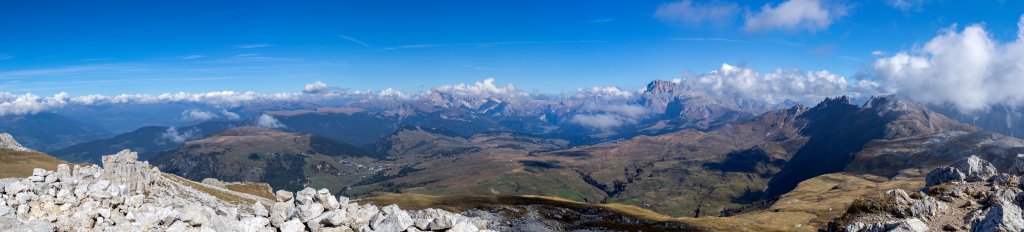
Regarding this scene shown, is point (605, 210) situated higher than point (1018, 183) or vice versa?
point (1018, 183)

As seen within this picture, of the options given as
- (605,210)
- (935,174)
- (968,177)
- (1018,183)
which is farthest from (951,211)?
(605,210)

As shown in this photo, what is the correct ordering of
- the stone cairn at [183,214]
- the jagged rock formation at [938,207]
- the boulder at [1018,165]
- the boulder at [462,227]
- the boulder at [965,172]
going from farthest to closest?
the boulder at [1018,165] → the boulder at [965,172] → the jagged rock formation at [938,207] → the boulder at [462,227] → the stone cairn at [183,214]

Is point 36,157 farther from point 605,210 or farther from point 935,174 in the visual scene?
point 935,174

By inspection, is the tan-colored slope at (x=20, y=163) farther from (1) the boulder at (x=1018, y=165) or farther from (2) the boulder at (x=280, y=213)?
(1) the boulder at (x=1018, y=165)

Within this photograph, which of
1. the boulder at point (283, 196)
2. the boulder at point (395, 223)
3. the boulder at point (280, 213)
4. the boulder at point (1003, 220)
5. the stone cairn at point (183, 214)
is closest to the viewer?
the boulder at point (395, 223)

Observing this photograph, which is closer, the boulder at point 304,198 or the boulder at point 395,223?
the boulder at point 395,223

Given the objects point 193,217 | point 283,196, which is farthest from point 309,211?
point 193,217

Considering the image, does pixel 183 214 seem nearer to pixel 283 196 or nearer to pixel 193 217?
pixel 193 217

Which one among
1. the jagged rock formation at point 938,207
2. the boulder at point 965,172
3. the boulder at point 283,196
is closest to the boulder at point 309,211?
the boulder at point 283,196

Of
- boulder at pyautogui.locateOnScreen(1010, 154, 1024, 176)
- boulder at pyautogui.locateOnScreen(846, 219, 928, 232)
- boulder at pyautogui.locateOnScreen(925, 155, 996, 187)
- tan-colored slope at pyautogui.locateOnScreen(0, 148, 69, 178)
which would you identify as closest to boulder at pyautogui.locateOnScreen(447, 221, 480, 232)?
boulder at pyautogui.locateOnScreen(846, 219, 928, 232)
